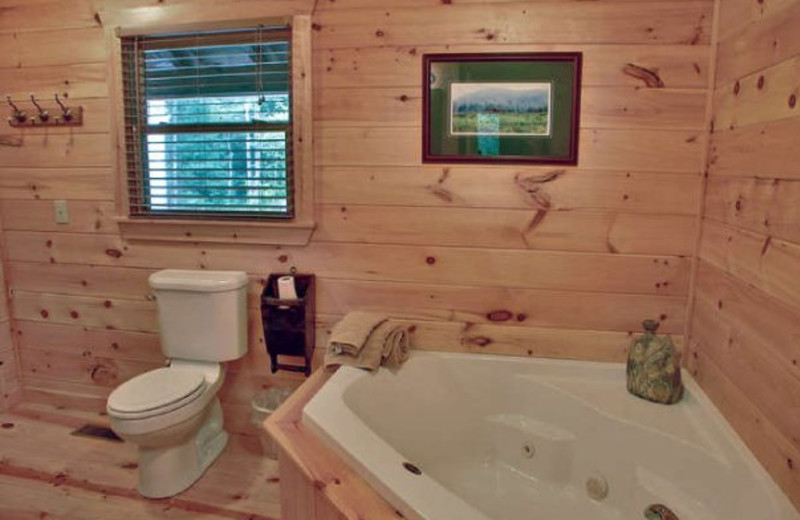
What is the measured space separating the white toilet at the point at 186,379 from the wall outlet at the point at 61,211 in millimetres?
667

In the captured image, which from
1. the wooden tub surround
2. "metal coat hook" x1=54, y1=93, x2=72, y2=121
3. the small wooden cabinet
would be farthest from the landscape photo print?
"metal coat hook" x1=54, y1=93, x2=72, y2=121

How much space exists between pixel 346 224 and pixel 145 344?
1.24m

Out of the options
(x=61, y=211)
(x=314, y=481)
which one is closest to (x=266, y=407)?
(x=314, y=481)

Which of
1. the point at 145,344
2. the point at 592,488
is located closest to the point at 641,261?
the point at 592,488

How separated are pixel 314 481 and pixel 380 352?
0.70m

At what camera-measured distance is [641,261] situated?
6.70 ft

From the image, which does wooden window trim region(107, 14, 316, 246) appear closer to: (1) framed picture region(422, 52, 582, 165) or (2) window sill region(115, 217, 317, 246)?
(2) window sill region(115, 217, 317, 246)

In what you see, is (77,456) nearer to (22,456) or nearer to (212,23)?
(22,456)

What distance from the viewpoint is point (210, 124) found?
7.61 ft

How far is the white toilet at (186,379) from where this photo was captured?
2.02 meters

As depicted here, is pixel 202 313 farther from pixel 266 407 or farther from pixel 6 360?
pixel 6 360

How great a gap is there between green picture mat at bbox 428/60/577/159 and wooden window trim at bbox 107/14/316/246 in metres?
0.54

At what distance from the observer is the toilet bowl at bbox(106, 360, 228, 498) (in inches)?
76.6

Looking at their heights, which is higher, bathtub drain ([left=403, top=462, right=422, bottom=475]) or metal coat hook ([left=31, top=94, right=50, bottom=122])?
metal coat hook ([left=31, top=94, right=50, bottom=122])
